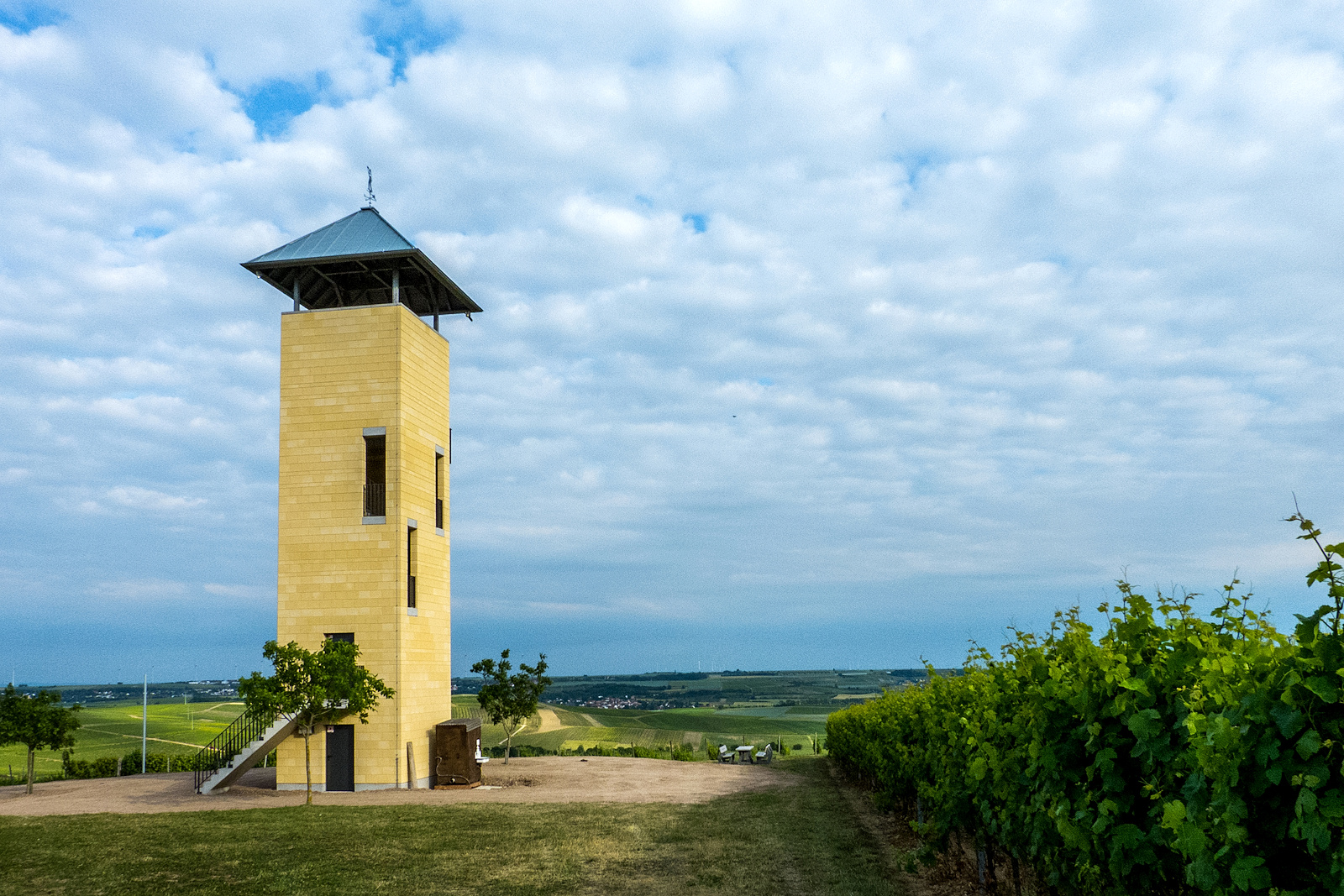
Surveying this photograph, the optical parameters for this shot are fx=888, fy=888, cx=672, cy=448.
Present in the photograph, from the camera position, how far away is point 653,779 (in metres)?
24.4

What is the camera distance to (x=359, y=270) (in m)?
24.5

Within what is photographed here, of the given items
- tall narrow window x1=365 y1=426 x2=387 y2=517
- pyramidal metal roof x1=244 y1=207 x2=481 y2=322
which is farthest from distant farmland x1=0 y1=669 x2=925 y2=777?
pyramidal metal roof x1=244 y1=207 x2=481 y2=322

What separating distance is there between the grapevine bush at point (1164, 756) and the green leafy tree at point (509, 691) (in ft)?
66.8

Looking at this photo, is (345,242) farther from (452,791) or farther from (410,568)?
(452,791)

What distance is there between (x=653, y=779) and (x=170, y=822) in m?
12.1

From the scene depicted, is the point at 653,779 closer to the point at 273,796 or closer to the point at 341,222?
the point at 273,796

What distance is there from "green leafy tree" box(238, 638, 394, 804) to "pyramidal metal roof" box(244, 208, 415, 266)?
33.0 feet

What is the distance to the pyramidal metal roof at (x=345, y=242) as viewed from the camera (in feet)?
76.7

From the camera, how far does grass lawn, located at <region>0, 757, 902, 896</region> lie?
11273 mm

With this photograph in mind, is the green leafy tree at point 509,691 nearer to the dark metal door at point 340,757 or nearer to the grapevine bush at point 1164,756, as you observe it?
the dark metal door at point 340,757

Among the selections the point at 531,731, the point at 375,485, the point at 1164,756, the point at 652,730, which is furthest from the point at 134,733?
the point at 1164,756

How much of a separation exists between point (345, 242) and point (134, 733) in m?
43.2

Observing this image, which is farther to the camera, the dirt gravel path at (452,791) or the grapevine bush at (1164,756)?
the dirt gravel path at (452,791)

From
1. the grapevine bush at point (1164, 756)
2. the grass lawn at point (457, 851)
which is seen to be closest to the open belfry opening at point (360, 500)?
the grass lawn at point (457, 851)
